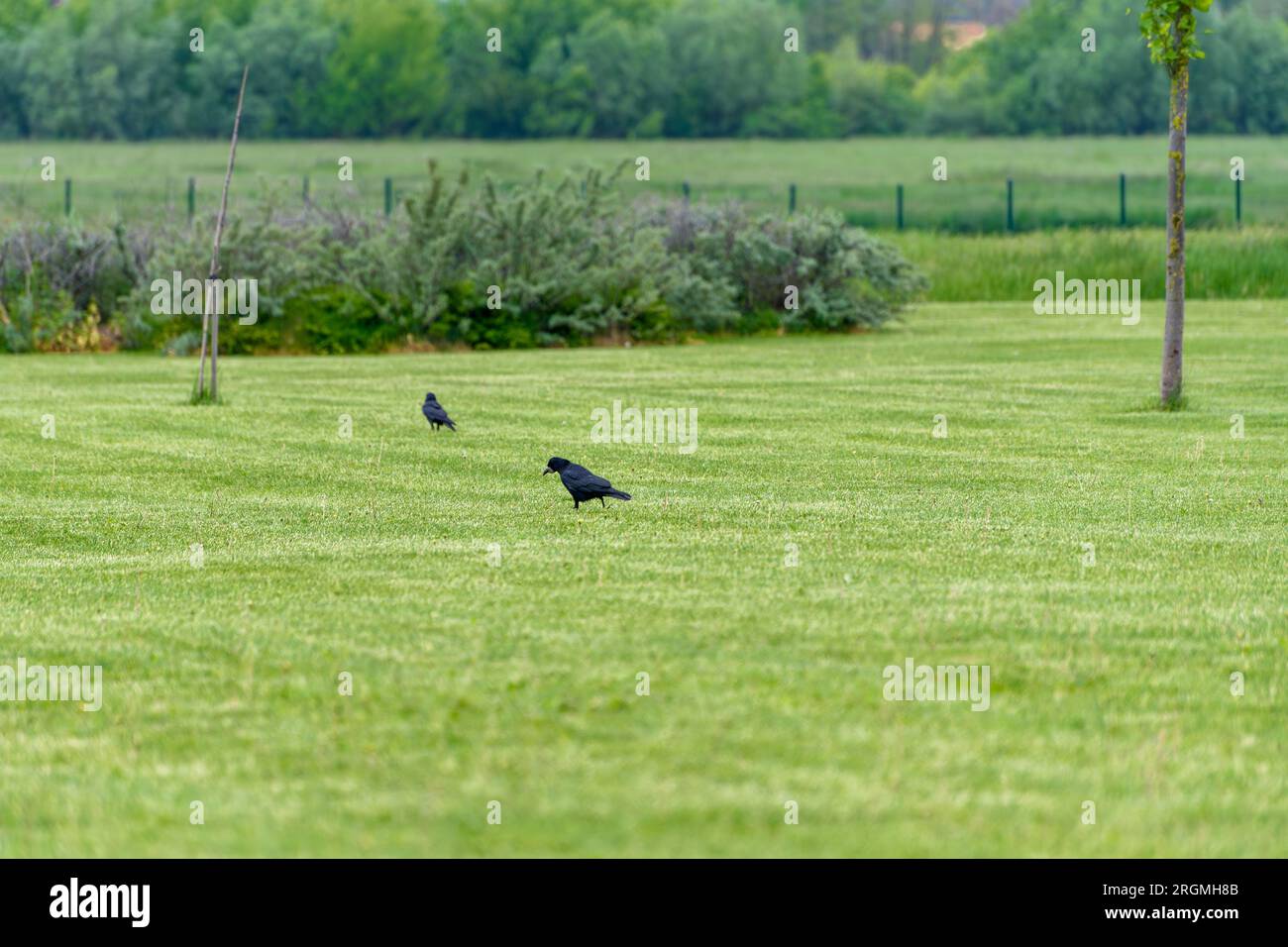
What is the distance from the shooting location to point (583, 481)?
1234 centimetres

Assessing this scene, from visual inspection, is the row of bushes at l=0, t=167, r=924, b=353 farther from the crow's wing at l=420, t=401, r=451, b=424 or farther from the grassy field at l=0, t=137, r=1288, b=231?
the crow's wing at l=420, t=401, r=451, b=424

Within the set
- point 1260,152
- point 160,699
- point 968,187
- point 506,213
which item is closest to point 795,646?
point 160,699

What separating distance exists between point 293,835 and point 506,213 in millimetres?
23818

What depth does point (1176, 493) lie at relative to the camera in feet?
44.2

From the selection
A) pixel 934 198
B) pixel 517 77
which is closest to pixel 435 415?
pixel 934 198

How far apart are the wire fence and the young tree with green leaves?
2167cm

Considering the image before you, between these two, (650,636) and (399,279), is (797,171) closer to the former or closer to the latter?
(399,279)

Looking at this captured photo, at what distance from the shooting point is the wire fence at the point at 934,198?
48.3m

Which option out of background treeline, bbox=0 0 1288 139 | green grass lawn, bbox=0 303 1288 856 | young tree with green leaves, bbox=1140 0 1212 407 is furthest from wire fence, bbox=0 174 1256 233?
background treeline, bbox=0 0 1288 139

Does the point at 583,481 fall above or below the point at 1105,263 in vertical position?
below

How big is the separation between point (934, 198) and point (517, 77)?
50833mm

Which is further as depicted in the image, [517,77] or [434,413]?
[517,77]

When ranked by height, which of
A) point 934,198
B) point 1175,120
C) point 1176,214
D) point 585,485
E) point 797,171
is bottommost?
point 585,485
